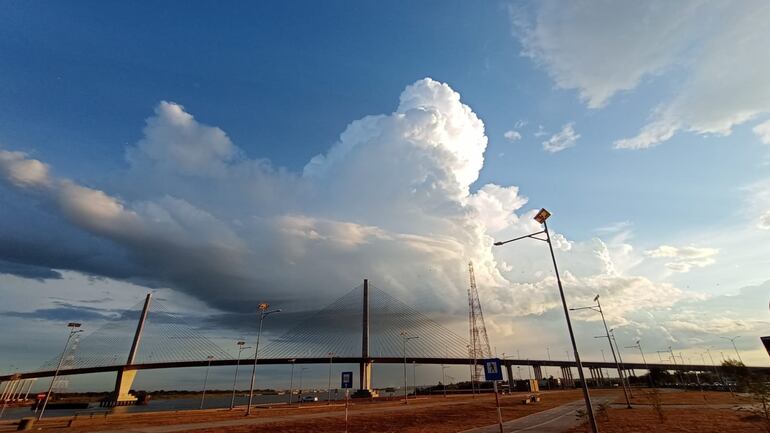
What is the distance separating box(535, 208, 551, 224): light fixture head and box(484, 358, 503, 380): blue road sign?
31.3ft

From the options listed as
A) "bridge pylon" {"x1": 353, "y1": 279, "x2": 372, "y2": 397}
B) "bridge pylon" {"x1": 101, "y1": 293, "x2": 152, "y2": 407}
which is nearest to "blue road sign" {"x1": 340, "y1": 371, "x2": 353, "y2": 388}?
"bridge pylon" {"x1": 353, "y1": 279, "x2": 372, "y2": 397}

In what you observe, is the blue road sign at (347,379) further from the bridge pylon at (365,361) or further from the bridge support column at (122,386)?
the bridge support column at (122,386)

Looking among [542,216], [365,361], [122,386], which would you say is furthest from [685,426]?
[122,386]

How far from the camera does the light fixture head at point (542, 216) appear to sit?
23344 millimetres

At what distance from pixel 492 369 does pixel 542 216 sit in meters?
10.4

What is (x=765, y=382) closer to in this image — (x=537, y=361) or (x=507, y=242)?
(x=507, y=242)

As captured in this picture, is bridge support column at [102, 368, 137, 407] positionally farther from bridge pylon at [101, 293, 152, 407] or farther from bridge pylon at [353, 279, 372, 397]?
bridge pylon at [353, 279, 372, 397]

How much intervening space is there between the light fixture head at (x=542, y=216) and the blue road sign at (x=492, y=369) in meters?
9.54

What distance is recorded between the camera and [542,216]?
2353 cm

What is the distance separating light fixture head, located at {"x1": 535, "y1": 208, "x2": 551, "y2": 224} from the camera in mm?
23344

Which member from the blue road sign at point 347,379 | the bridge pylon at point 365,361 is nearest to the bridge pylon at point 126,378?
the bridge pylon at point 365,361

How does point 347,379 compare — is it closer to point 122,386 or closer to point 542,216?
point 542,216

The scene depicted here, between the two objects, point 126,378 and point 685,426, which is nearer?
point 685,426

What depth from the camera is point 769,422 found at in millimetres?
20531
